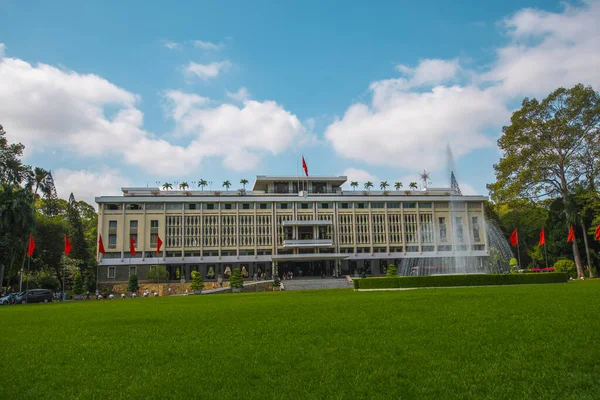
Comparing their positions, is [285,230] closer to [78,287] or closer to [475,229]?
[475,229]

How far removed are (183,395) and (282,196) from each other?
62751 mm

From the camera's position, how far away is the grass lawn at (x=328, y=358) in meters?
6.57

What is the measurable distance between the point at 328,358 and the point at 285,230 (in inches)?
2404

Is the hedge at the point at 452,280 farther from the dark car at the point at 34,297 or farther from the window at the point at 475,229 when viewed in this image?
the window at the point at 475,229

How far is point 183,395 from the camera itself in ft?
21.4

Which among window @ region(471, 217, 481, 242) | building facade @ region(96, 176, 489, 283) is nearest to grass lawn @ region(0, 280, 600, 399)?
building facade @ region(96, 176, 489, 283)

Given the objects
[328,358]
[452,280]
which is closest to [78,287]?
[452,280]

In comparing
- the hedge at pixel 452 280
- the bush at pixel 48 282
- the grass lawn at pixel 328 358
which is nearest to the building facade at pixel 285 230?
the bush at pixel 48 282

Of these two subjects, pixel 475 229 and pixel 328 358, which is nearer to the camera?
pixel 328 358

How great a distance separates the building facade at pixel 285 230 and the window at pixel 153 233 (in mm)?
136

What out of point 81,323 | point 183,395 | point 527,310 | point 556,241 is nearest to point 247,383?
point 183,395

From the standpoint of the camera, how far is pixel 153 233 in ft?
215

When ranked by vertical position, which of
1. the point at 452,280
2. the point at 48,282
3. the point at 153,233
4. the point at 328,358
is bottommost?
the point at 328,358

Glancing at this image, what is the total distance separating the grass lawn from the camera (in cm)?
657
